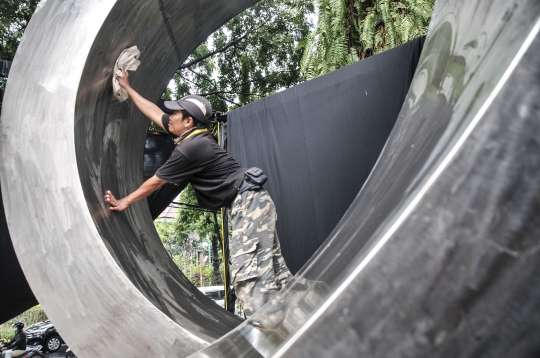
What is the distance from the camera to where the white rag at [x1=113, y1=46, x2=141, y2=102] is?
7.64ft

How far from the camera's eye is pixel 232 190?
9.04 feet

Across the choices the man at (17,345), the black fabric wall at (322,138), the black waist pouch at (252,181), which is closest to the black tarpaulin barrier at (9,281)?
the black waist pouch at (252,181)

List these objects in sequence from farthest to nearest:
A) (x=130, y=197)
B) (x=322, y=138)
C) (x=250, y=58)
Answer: (x=250, y=58)
(x=322, y=138)
(x=130, y=197)

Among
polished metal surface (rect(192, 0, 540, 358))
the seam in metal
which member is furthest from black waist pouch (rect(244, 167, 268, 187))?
polished metal surface (rect(192, 0, 540, 358))

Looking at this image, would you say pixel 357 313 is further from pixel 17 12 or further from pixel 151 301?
pixel 17 12

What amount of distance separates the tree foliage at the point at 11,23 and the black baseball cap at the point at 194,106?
19.6ft

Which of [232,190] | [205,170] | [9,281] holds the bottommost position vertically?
[9,281]

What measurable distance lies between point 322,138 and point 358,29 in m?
1.77

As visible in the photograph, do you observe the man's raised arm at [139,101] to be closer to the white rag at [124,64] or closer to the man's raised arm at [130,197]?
the white rag at [124,64]

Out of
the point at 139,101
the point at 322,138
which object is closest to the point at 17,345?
→ the point at 322,138

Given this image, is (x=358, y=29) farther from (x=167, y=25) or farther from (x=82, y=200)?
(x=82, y=200)

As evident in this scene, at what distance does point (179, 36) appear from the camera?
309 centimetres

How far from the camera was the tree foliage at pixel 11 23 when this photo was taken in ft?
24.3

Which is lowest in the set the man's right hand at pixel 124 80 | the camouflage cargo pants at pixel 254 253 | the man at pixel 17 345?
the man at pixel 17 345
